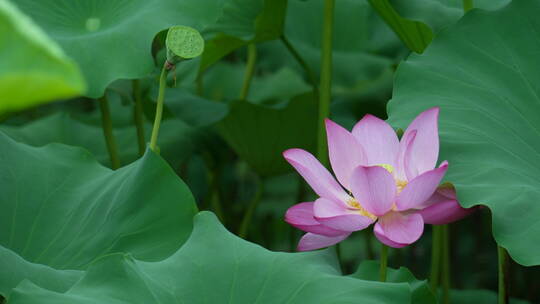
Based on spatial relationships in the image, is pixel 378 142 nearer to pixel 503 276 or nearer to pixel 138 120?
pixel 503 276

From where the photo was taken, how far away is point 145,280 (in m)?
0.78

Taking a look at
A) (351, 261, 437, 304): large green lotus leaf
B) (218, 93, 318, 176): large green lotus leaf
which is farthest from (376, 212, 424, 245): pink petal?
(218, 93, 318, 176): large green lotus leaf

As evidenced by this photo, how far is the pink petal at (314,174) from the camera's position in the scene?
80cm

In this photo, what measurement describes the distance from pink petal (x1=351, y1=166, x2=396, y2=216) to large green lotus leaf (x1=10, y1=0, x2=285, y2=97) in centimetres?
37

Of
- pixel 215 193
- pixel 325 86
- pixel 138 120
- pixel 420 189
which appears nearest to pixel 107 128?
pixel 138 120

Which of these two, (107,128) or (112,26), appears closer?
(112,26)

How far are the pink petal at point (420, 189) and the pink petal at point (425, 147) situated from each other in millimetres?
38

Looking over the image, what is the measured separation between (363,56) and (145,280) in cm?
135

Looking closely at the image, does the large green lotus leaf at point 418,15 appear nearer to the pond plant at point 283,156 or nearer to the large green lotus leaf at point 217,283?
the pond plant at point 283,156

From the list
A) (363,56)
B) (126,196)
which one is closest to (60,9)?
(126,196)

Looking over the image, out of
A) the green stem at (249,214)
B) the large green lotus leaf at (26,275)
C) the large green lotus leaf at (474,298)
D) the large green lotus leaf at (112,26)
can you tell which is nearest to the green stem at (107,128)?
the large green lotus leaf at (112,26)

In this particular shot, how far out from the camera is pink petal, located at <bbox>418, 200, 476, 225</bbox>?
798mm

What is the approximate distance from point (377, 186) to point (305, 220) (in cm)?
8

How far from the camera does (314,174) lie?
81 cm
